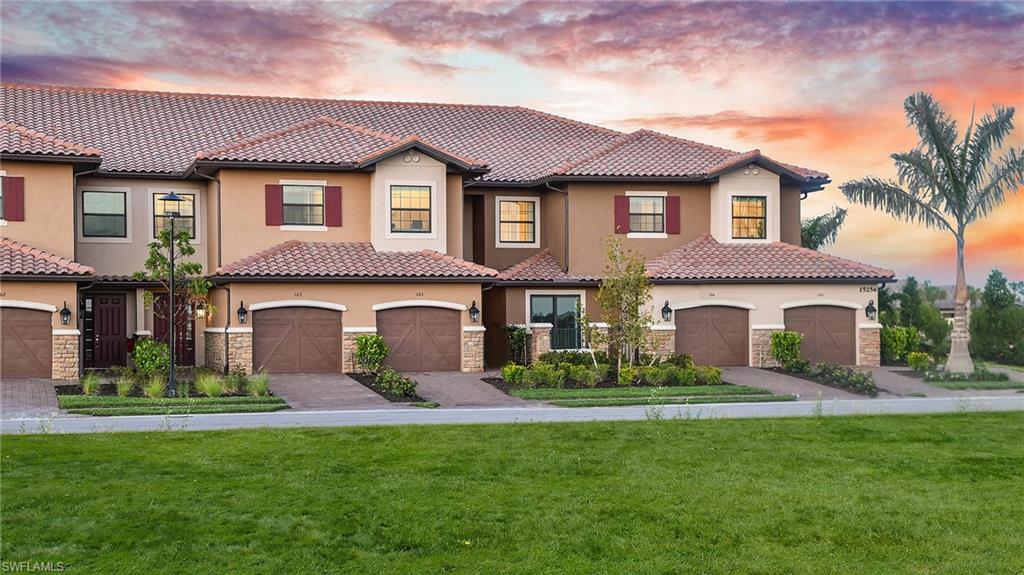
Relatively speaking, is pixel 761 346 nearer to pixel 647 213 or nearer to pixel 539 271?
pixel 647 213

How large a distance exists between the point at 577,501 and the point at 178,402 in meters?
12.0

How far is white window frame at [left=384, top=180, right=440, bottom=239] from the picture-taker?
32050 mm

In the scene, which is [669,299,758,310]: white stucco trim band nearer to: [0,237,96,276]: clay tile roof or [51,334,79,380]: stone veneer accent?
[0,237,96,276]: clay tile roof

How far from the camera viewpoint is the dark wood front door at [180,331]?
106 ft

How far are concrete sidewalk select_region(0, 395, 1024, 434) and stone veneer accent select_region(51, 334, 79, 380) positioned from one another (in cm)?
793

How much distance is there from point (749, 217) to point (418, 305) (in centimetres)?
1166

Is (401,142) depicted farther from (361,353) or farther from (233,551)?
(233,551)

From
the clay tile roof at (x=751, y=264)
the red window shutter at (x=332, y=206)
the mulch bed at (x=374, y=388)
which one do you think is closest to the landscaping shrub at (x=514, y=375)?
the mulch bed at (x=374, y=388)

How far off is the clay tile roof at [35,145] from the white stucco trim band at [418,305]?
8843 mm

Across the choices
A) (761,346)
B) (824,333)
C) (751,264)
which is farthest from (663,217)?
(824,333)

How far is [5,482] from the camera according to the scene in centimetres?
1338

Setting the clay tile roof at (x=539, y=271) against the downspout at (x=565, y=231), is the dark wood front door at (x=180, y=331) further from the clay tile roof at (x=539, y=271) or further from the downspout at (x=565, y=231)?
the downspout at (x=565, y=231)

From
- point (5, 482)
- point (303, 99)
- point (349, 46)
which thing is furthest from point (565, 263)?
point (5, 482)

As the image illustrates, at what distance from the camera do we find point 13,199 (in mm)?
29125
